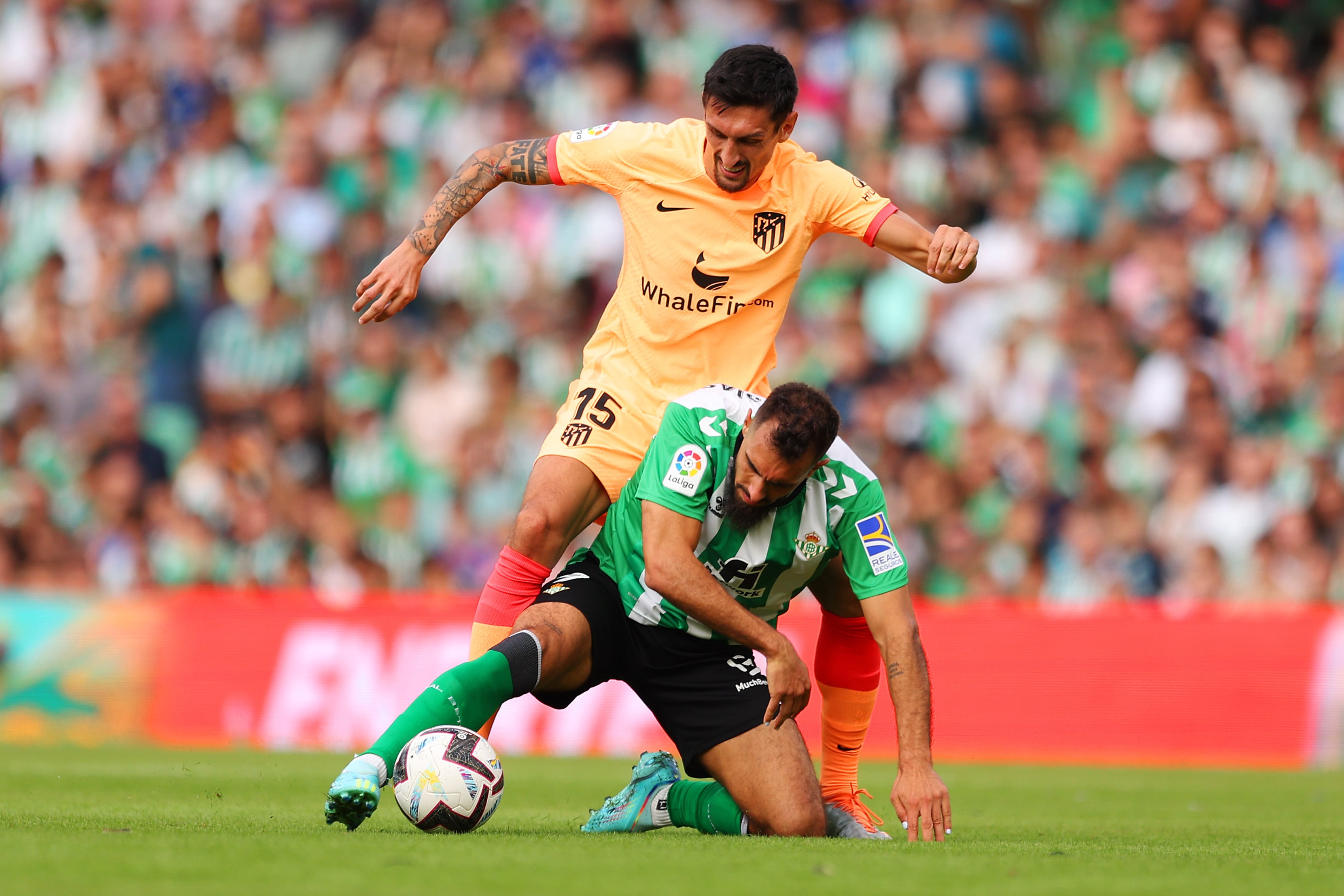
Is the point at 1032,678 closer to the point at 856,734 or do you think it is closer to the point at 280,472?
the point at 856,734

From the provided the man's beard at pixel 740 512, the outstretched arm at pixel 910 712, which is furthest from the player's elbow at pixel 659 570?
the outstretched arm at pixel 910 712

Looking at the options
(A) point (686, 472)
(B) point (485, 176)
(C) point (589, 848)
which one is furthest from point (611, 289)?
(C) point (589, 848)

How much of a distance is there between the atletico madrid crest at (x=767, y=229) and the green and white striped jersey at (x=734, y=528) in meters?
0.73

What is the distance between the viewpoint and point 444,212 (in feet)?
21.2

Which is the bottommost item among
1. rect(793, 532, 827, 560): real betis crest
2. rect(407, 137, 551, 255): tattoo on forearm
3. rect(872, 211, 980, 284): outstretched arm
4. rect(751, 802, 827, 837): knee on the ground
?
rect(751, 802, 827, 837): knee on the ground

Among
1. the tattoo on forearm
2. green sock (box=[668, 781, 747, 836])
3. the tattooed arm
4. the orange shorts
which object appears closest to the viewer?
green sock (box=[668, 781, 747, 836])

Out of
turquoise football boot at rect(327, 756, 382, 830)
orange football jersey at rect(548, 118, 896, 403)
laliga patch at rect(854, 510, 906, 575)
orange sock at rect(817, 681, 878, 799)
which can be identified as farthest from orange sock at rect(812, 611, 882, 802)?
turquoise football boot at rect(327, 756, 382, 830)

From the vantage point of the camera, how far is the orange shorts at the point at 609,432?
6.37 meters

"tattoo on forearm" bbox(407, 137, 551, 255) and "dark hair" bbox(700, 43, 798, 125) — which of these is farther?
"tattoo on forearm" bbox(407, 137, 551, 255)

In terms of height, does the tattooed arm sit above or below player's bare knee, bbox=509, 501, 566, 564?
above

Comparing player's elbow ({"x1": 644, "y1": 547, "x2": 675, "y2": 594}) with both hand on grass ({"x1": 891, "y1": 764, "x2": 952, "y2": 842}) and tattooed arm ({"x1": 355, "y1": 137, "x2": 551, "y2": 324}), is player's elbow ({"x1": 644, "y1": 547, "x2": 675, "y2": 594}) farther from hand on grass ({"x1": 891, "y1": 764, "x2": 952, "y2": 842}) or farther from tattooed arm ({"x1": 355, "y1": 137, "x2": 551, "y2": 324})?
tattooed arm ({"x1": 355, "y1": 137, "x2": 551, "y2": 324})

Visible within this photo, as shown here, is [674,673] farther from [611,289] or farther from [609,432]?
[611,289]

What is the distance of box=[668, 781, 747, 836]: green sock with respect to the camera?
575 centimetres

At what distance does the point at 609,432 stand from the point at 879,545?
4.17 feet
